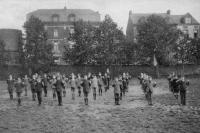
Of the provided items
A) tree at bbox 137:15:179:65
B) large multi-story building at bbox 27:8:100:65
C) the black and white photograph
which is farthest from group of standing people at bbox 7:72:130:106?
large multi-story building at bbox 27:8:100:65

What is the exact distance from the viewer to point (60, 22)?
207 feet

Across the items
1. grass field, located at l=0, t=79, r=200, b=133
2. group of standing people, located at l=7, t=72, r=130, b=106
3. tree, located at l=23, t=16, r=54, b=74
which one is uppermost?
tree, located at l=23, t=16, r=54, b=74

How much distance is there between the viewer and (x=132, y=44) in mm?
54312

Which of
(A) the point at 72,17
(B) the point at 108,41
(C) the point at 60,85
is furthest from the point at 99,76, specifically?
(A) the point at 72,17

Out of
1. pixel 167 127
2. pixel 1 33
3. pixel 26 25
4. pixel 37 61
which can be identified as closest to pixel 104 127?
pixel 167 127

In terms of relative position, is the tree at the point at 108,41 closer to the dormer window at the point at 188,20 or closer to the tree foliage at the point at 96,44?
the tree foliage at the point at 96,44

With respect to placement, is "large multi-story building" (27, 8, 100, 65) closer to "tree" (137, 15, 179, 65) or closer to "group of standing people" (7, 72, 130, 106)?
"tree" (137, 15, 179, 65)

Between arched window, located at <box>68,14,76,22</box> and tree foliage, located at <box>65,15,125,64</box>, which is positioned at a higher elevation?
arched window, located at <box>68,14,76,22</box>

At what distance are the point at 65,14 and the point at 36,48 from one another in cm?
1734

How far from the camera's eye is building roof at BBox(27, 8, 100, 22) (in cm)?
6388

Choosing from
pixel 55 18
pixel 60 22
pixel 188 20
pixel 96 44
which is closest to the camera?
pixel 96 44

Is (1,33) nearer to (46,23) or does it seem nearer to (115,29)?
(46,23)

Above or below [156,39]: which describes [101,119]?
below

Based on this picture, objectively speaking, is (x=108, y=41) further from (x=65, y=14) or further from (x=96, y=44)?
(x=65, y=14)
